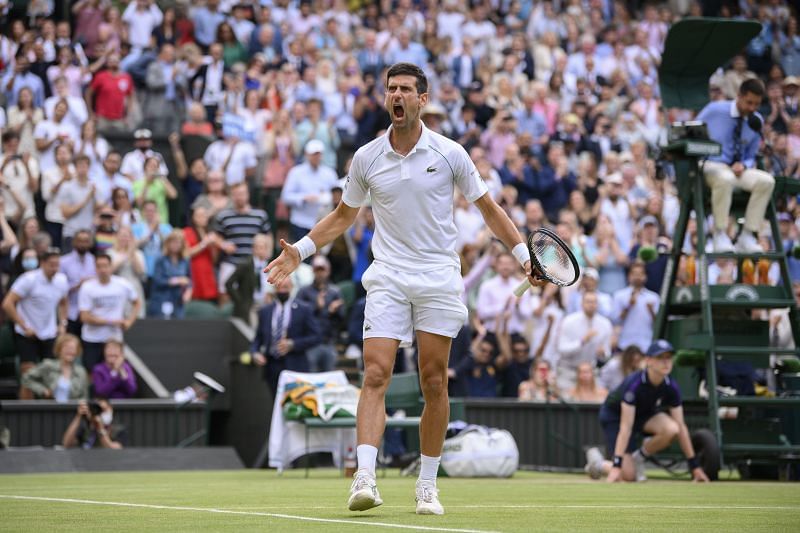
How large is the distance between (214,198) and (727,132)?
8.01 meters

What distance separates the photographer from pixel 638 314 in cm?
1922

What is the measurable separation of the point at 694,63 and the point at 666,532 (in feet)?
30.0

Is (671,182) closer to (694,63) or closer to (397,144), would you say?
(694,63)

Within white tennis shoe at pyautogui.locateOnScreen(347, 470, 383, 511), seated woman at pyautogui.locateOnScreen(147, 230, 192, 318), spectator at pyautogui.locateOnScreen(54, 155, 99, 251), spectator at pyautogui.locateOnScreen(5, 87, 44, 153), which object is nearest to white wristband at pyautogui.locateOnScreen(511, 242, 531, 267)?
white tennis shoe at pyautogui.locateOnScreen(347, 470, 383, 511)

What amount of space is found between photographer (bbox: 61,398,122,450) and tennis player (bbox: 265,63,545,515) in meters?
9.00

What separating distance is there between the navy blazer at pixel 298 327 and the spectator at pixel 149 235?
94.5 inches

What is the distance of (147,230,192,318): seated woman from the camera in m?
19.0

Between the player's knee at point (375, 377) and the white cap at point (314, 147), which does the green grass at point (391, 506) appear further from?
the white cap at point (314, 147)

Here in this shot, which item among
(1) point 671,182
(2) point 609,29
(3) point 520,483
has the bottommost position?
(3) point 520,483

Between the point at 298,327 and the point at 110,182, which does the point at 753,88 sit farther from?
the point at 110,182

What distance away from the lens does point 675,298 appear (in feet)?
49.6

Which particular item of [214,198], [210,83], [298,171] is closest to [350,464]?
[214,198]

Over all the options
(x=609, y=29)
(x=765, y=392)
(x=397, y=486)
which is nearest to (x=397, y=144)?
(x=397, y=486)

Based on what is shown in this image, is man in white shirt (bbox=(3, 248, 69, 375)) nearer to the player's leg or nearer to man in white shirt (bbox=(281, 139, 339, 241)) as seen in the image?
man in white shirt (bbox=(281, 139, 339, 241))
